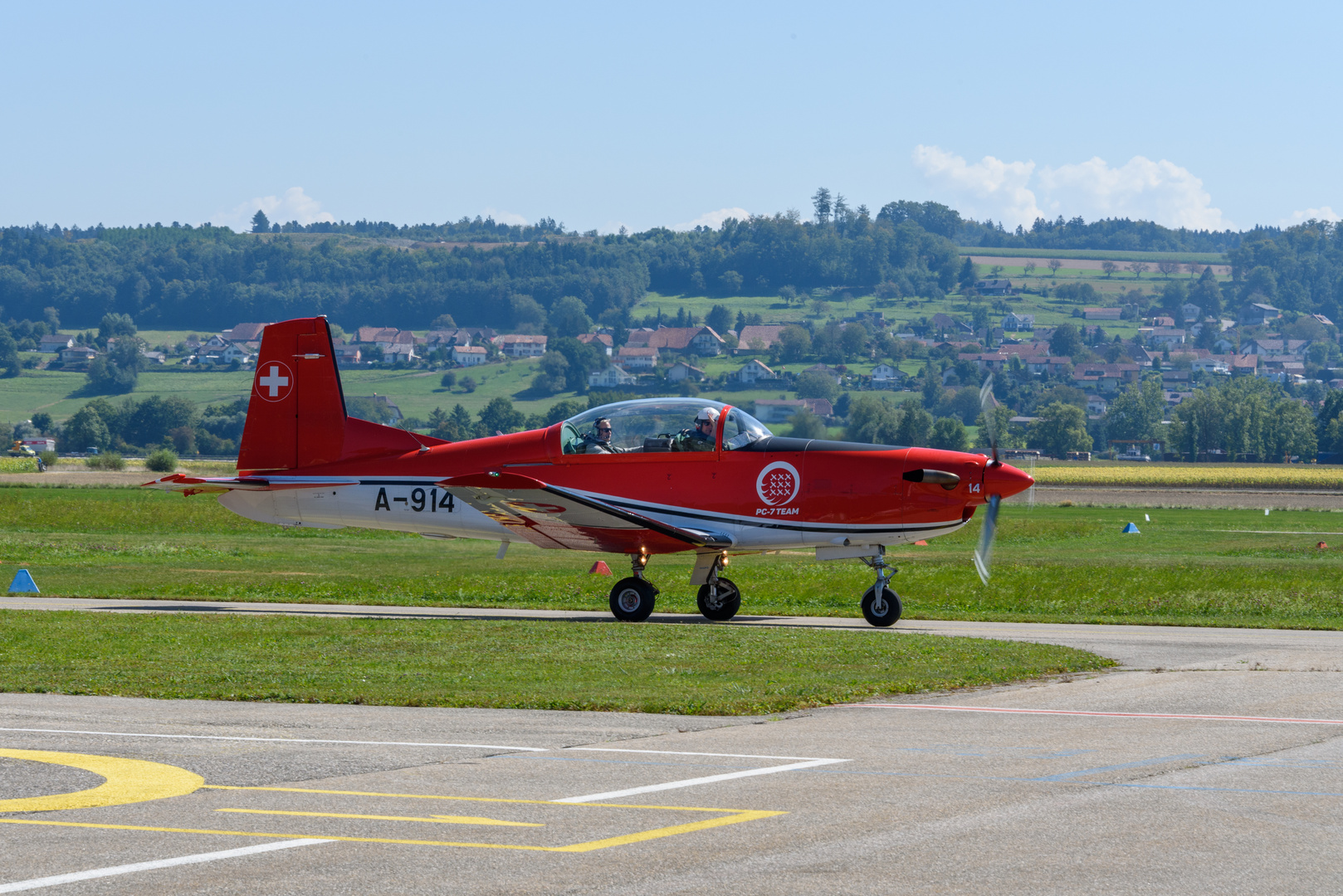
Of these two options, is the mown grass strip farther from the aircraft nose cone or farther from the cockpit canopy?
the cockpit canopy

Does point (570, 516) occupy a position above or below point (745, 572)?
above

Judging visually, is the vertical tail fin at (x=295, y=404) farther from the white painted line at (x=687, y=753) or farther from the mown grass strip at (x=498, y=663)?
the white painted line at (x=687, y=753)

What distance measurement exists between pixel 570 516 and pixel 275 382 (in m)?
6.01

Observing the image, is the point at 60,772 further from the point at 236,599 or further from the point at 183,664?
the point at 236,599

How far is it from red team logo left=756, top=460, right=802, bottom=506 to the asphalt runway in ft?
23.9

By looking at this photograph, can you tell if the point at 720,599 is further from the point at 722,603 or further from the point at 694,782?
the point at 694,782

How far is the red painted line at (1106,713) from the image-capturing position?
35.2 ft

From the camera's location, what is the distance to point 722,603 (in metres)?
20.0

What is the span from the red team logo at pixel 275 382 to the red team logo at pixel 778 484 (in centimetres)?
786

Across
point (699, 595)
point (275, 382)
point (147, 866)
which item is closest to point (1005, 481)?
point (699, 595)

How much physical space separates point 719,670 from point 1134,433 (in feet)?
478

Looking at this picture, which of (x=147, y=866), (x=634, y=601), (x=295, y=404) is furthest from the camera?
(x=295, y=404)

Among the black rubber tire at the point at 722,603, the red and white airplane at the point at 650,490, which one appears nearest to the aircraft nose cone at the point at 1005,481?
the red and white airplane at the point at 650,490

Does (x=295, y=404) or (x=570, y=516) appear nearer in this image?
(x=570, y=516)
